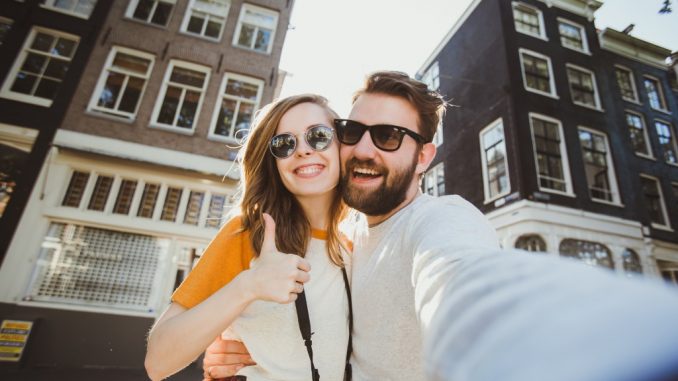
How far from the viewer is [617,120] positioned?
41.4ft

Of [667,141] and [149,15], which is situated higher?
[667,141]

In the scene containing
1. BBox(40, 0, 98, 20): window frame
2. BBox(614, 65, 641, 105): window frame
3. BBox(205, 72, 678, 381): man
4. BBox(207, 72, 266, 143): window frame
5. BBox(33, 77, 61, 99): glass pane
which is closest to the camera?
BBox(205, 72, 678, 381): man

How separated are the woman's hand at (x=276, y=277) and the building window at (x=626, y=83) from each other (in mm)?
18303

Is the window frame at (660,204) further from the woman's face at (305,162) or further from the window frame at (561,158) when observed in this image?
the woman's face at (305,162)

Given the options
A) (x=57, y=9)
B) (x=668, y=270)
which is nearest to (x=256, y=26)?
(x=57, y=9)

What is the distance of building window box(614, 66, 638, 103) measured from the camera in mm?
13883

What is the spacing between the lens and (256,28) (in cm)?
1061

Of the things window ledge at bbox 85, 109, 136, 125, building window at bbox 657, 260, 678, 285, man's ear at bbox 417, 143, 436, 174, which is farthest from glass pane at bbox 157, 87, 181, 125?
building window at bbox 657, 260, 678, 285

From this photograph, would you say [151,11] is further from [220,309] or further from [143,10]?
[220,309]

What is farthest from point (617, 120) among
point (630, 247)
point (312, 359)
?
point (312, 359)

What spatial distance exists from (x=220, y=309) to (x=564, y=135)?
13.3 m

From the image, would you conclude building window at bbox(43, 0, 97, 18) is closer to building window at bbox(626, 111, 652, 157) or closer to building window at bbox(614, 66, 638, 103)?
building window at bbox(626, 111, 652, 157)

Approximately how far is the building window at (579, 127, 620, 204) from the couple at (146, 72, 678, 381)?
12.1m

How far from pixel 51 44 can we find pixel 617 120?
791 inches
